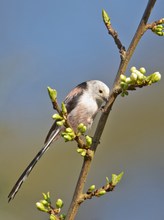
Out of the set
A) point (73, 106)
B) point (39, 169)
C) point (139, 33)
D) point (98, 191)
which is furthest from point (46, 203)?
point (39, 169)

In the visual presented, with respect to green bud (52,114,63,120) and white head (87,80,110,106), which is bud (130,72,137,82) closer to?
green bud (52,114,63,120)

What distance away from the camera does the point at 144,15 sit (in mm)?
2289

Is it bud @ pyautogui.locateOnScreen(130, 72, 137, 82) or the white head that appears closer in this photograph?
bud @ pyautogui.locateOnScreen(130, 72, 137, 82)

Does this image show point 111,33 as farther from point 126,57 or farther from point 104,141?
point 104,141

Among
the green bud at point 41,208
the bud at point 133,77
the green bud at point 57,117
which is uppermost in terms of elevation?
the bud at point 133,77

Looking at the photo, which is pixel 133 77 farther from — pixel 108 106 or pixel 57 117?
pixel 57 117

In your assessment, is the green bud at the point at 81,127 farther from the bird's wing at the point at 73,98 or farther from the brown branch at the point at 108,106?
the bird's wing at the point at 73,98

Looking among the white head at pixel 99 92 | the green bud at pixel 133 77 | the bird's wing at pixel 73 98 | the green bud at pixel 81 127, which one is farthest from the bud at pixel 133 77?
the white head at pixel 99 92

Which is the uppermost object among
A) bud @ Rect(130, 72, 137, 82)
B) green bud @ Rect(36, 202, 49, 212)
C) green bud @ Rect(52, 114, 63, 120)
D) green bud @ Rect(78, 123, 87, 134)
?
bud @ Rect(130, 72, 137, 82)

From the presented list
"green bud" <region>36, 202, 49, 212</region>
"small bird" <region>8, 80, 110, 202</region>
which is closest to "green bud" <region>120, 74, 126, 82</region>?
"green bud" <region>36, 202, 49, 212</region>

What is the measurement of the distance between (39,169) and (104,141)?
2.79 ft

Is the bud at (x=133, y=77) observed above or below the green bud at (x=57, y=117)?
above

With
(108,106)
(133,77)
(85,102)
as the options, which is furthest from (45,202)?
(85,102)

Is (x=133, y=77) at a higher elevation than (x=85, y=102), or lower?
higher
